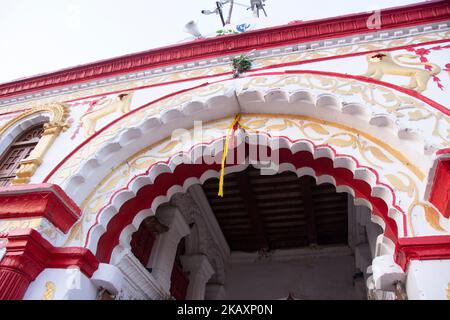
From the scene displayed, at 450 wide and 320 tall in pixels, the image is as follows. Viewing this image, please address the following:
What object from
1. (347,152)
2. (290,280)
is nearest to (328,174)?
(347,152)

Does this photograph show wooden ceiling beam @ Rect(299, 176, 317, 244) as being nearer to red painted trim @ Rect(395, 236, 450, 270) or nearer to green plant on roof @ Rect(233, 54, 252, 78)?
green plant on roof @ Rect(233, 54, 252, 78)

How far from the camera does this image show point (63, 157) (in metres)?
4.46

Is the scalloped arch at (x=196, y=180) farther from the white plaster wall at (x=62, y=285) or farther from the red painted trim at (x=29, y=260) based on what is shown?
the white plaster wall at (x=62, y=285)

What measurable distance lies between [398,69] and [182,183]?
252cm

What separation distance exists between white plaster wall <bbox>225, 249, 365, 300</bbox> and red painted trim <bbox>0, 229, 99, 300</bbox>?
3904 millimetres

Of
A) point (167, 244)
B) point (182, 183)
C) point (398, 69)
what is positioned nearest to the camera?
point (398, 69)

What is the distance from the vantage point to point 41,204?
12.3 ft

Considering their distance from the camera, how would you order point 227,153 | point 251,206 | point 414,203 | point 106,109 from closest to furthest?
point 414,203 → point 227,153 → point 106,109 → point 251,206

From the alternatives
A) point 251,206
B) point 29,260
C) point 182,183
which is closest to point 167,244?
point 182,183

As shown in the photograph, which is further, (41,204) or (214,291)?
(214,291)

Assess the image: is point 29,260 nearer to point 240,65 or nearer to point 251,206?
point 240,65

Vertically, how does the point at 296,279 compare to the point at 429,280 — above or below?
above

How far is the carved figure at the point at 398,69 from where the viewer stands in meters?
3.90

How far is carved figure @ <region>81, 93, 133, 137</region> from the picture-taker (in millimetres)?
4820
